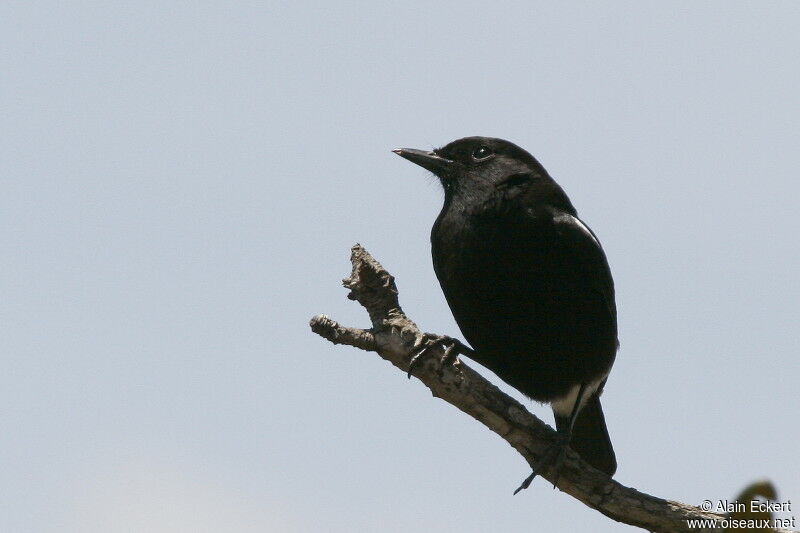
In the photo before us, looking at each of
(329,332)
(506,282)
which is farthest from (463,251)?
(329,332)

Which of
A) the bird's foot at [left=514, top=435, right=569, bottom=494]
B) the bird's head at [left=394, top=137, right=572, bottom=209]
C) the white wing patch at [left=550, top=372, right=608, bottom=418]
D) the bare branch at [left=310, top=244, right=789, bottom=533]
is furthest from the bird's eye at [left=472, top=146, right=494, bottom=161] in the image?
the bird's foot at [left=514, top=435, right=569, bottom=494]

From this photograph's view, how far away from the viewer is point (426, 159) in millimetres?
6383

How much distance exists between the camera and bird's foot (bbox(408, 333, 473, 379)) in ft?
15.4

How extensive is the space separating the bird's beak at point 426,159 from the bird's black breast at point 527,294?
66 centimetres

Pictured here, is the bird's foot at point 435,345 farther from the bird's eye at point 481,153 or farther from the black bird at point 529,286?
the bird's eye at point 481,153

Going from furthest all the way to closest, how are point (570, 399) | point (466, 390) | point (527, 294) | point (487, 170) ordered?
point (487, 170) → point (570, 399) → point (527, 294) → point (466, 390)

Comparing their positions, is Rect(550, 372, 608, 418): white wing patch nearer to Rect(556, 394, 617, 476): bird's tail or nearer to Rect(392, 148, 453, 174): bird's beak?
Rect(556, 394, 617, 476): bird's tail

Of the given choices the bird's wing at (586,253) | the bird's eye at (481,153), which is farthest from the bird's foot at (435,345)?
the bird's eye at (481,153)

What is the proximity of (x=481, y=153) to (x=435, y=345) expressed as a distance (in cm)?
185

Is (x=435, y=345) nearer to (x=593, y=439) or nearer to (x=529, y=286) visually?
(x=529, y=286)

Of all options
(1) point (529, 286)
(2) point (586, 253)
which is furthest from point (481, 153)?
(1) point (529, 286)

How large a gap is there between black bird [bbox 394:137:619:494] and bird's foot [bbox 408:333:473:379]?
0.02m

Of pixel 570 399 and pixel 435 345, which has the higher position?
pixel 570 399

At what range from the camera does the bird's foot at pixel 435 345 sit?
4707 mm
